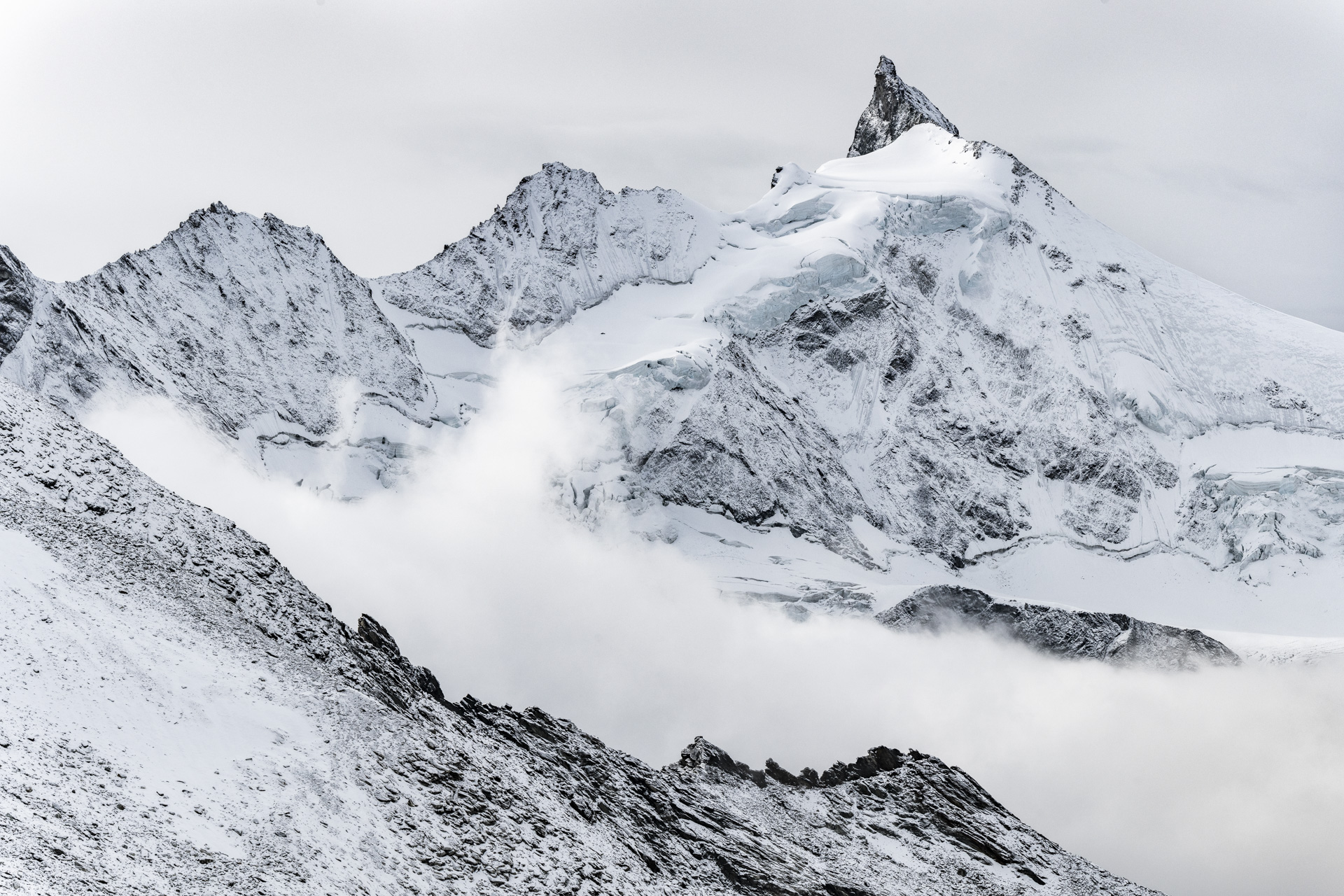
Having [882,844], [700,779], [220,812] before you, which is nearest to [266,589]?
[220,812]

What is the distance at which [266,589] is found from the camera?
75.6m

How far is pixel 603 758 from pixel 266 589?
80.1 ft

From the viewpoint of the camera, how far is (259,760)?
62.6 metres

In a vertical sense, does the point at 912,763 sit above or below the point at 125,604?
above

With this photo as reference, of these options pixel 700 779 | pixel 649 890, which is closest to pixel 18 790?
pixel 649 890

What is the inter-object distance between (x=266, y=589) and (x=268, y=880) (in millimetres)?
22289

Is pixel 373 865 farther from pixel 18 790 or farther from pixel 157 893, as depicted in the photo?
pixel 18 790

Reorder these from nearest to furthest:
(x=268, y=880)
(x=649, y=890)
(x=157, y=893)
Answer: (x=157, y=893), (x=268, y=880), (x=649, y=890)

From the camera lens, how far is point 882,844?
96.8m

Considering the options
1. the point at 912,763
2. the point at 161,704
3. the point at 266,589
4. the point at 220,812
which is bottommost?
the point at 220,812

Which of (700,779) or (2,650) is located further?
(700,779)

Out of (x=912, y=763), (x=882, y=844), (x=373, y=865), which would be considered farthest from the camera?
(x=912, y=763)

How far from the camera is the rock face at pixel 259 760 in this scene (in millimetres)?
55031

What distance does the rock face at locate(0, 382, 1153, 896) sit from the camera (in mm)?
55031
